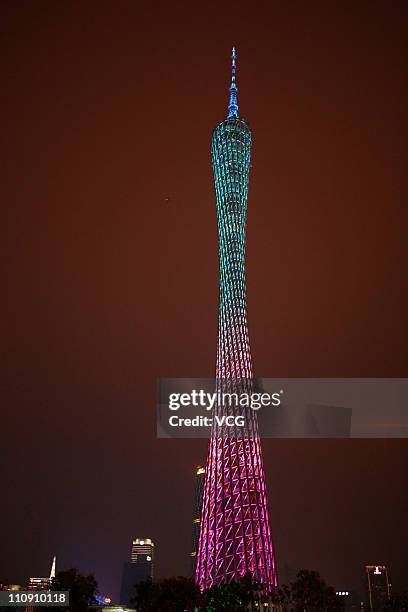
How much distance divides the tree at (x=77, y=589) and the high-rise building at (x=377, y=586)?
263 feet

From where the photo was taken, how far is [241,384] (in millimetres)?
33562

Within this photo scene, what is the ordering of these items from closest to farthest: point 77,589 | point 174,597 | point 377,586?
point 174,597 < point 77,589 < point 377,586

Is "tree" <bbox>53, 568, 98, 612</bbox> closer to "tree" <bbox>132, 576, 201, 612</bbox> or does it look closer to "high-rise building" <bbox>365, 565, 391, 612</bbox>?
"tree" <bbox>132, 576, 201, 612</bbox>

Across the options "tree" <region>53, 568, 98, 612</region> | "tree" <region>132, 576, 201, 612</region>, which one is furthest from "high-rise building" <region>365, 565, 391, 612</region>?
"tree" <region>132, 576, 201, 612</region>

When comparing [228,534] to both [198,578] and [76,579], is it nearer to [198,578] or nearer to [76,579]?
[198,578]

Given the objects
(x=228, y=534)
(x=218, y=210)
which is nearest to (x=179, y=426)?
(x=228, y=534)

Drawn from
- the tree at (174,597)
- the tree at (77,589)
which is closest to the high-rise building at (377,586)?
the tree at (77,589)

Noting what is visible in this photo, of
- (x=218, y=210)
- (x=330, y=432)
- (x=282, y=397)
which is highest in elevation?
(x=218, y=210)

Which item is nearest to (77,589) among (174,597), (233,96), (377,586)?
(174,597)

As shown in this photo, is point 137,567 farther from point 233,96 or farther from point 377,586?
point 233,96

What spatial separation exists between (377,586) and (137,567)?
35.0 metres

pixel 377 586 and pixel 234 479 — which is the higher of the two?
pixel 377 586

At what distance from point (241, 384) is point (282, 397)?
2.16m

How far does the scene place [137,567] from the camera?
11581 centimetres
